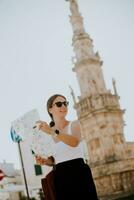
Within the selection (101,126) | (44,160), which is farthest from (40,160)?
(101,126)

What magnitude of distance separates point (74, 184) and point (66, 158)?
0.24m

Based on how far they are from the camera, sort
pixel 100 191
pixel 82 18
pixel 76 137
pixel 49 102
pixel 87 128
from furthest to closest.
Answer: pixel 82 18 < pixel 87 128 < pixel 100 191 < pixel 49 102 < pixel 76 137

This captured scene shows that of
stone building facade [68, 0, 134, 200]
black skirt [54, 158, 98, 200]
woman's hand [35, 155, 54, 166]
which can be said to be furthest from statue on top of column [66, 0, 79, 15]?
black skirt [54, 158, 98, 200]

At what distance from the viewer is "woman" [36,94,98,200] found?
275 cm

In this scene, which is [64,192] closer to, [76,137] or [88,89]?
[76,137]

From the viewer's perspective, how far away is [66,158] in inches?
114

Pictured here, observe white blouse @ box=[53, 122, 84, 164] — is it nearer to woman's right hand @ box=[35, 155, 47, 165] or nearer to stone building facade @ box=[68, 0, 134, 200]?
woman's right hand @ box=[35, 155, 47, 165]

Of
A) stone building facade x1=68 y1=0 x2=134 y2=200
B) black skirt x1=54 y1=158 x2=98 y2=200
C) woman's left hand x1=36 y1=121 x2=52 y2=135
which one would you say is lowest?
black skirt x1=54 y1=158 x2=98 y2=200

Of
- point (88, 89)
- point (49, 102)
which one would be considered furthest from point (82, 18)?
point (49, 102)

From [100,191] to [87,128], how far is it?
5.17 meters

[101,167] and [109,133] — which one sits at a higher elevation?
[109,133]

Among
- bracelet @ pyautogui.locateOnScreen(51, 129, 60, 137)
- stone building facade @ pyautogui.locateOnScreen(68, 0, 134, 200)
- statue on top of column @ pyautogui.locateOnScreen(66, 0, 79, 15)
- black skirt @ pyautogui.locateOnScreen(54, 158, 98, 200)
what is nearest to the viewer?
black skirt @ pyautogui.locateOnScreen(54, 158, 98, 200)

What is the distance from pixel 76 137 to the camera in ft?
9.65

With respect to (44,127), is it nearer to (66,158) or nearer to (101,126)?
(66,158)
